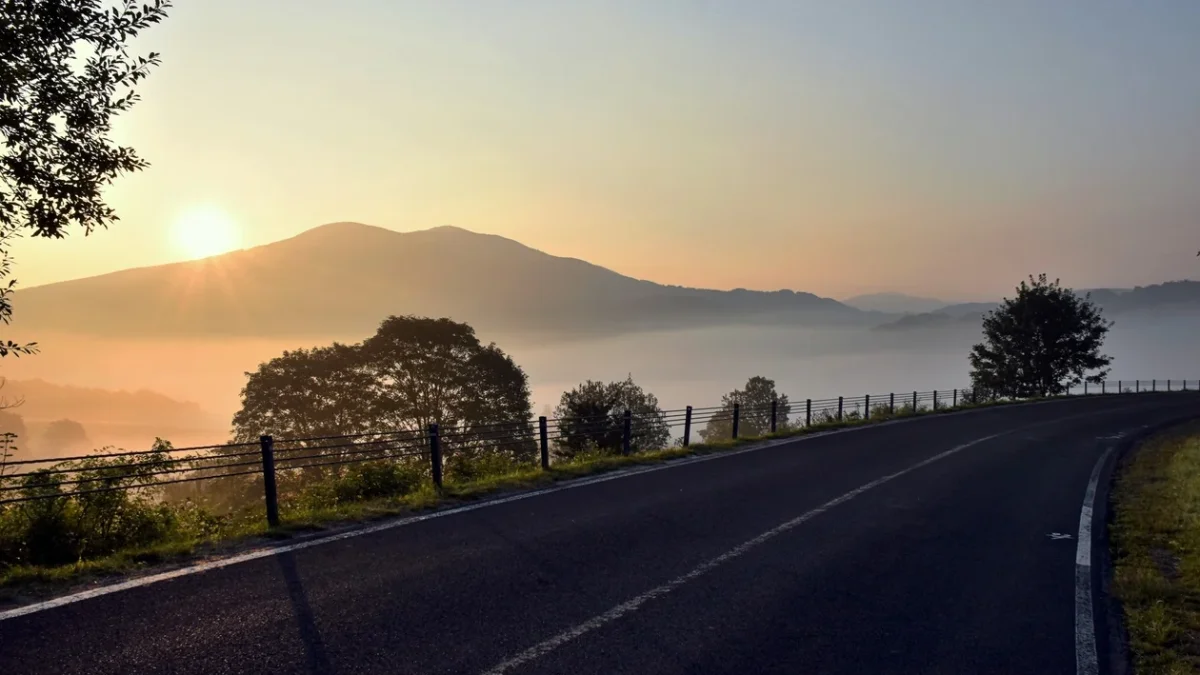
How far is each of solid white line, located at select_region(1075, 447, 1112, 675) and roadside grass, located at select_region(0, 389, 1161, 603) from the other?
7.62m

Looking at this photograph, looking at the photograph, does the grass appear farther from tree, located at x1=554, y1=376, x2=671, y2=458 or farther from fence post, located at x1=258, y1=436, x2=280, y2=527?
fence post, located at x1=258, y1=436, x2=280, y2=527

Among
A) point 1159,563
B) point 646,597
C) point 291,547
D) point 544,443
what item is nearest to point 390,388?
point 544,443

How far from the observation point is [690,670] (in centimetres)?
482

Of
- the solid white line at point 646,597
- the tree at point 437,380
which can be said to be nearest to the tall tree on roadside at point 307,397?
the tree at point 437,380

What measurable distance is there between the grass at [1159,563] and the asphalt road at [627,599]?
0.47 meters

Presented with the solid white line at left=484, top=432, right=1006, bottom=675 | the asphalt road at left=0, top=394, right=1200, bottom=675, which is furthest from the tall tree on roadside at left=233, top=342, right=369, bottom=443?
the solid white line at left=484, top=432, right=1006, bottom=675

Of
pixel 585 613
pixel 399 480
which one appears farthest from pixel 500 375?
pixel 585 613

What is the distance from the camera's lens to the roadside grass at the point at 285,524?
6.51 meters

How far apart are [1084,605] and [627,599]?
14.3ft

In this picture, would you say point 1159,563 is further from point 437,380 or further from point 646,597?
point 437,380

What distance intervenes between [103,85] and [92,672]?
7.85 metres

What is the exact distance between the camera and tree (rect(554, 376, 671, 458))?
62.3 ft

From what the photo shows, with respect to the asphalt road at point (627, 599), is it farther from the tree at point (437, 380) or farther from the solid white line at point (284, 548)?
the tree at point (437, 380)

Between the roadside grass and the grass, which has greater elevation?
the roadside grass
